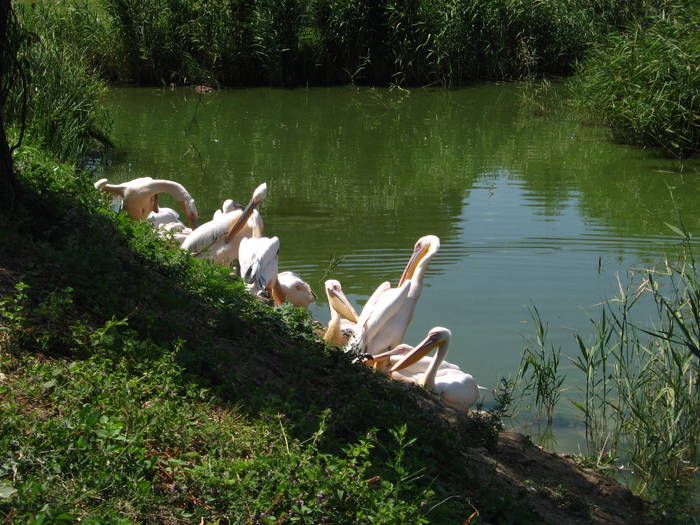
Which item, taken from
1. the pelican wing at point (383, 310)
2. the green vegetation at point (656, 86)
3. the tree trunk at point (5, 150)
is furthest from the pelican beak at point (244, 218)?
the green vegetation at point (656, 86)

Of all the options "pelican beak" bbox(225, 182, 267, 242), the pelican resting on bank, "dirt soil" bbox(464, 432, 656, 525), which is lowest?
"dirt soil" bbox(464, 432, 656, 525)

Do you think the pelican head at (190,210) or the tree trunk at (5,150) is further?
the pelican head at (190,210)

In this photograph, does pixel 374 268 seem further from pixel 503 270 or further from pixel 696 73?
pixel 696 73

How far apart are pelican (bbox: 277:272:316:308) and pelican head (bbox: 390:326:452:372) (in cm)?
125

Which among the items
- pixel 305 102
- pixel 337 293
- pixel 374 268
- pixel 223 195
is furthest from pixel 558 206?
pixel 305 102

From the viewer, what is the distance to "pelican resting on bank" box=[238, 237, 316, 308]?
24.7 feet

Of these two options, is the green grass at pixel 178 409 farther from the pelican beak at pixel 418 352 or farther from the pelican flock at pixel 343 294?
the pelican beak at pixel 418 352

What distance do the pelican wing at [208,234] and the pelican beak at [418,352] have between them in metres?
2.43

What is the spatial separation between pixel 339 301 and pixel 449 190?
555 centimetres

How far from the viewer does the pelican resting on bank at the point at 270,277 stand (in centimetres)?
753

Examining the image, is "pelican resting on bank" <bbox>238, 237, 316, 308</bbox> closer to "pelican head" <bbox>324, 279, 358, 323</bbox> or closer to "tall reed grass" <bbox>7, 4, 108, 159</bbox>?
"pelican head" <bbox>324, 279, 358, 323</bbox>

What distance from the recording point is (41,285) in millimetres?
4629

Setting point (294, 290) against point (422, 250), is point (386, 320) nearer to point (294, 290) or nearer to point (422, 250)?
point (422, 250)

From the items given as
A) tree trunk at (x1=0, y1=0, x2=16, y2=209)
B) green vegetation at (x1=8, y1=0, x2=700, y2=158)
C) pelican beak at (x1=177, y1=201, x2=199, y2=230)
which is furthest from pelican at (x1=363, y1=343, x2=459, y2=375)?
green vegetation at (x1=8, y1=0, x2=700, y2=158)
